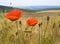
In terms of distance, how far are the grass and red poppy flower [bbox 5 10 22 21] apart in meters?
0.03

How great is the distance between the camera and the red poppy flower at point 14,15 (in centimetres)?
76

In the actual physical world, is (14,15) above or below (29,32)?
above

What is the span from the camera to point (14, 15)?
763 mm

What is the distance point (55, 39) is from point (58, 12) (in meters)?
0.21

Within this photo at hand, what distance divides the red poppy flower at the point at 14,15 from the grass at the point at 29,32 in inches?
1.3

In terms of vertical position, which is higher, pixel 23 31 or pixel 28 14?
pixel 28 14

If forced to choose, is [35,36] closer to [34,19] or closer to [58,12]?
[34,19]

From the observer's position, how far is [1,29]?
2.62 ft

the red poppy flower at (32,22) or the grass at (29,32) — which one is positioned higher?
the red poppy flower at (32,22)

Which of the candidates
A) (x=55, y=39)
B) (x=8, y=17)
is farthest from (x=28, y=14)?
(x=55, y=39)

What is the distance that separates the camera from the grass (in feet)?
2.63

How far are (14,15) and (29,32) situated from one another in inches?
7.0

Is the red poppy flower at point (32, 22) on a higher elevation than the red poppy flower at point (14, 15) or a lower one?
lower

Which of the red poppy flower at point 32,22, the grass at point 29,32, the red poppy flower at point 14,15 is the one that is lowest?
the grass at point 29,32
